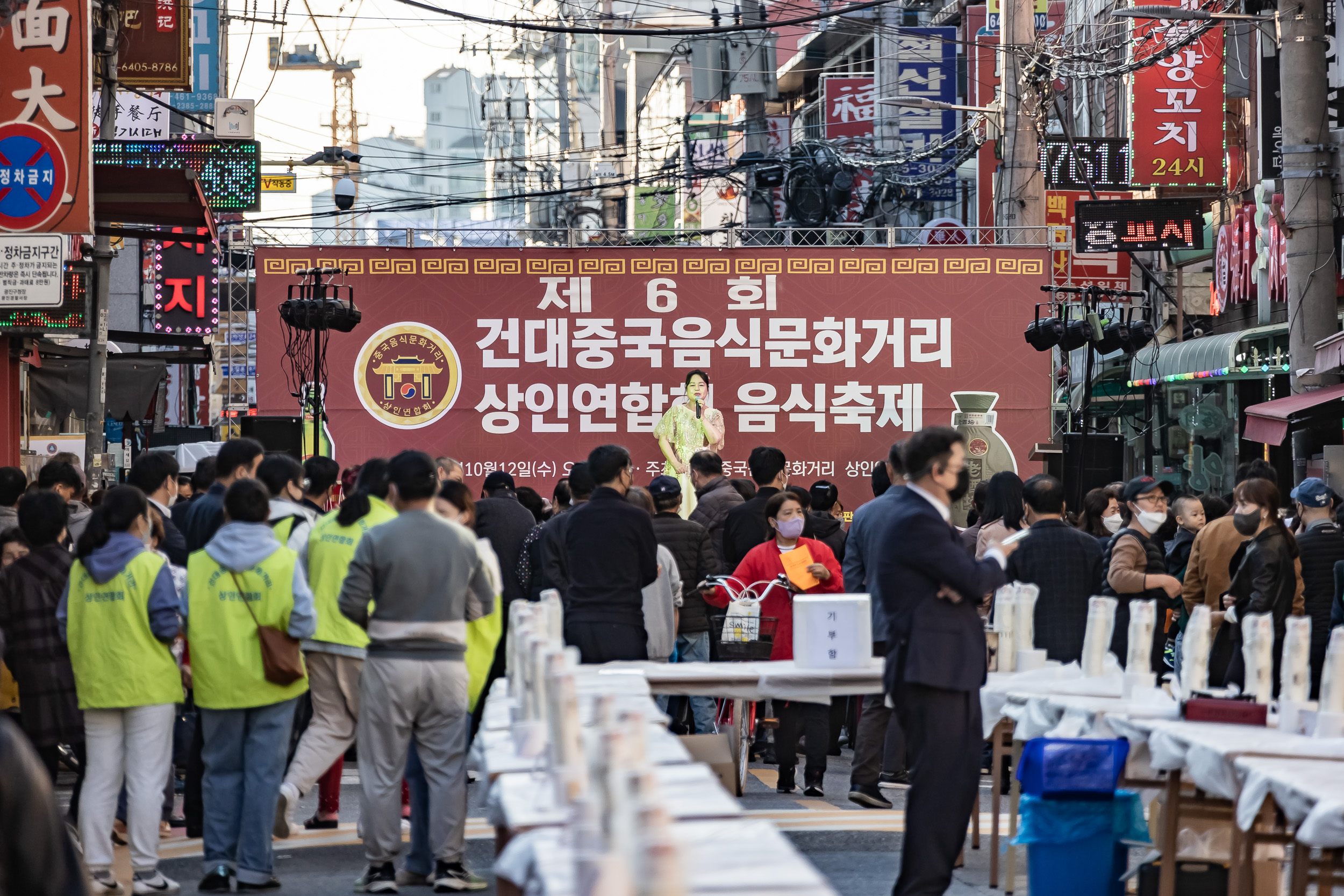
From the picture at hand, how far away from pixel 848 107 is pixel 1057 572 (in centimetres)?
2541

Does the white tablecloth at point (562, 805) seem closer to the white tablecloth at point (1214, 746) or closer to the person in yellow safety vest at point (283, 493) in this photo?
the white tablecloth at point (1214, 746)

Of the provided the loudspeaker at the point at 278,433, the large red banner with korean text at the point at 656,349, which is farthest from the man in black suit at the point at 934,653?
the large red banner with korean text at the point at 656,349

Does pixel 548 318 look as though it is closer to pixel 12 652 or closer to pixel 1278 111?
pixel 1278 111

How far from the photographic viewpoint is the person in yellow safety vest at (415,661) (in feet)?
19.8

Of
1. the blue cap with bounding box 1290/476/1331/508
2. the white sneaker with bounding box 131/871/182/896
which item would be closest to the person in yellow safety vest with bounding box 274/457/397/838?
the white sneaker with bounding box 131/871/182/896

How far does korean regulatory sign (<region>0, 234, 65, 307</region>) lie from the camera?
9.23 meters

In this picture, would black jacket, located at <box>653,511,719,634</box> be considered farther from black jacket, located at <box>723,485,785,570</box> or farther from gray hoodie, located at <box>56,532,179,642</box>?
gray hoodie, located at <box>56,532,179,642</box>

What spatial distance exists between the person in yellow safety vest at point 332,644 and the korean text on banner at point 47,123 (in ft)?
10.4

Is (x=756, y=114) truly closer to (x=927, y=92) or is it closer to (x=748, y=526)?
(x=927, y=92)

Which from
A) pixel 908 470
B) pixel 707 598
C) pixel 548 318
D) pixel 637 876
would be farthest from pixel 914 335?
pixel 637 876

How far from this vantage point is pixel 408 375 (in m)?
17.5

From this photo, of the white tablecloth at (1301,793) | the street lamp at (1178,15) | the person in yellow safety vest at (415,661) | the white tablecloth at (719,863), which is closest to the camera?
the white tablecloth at (719,863)

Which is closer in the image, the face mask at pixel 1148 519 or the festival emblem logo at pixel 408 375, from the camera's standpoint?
the face mask at pixel 1148 519

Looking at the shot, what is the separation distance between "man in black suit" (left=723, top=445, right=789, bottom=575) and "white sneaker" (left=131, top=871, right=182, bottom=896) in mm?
Result: 4018
